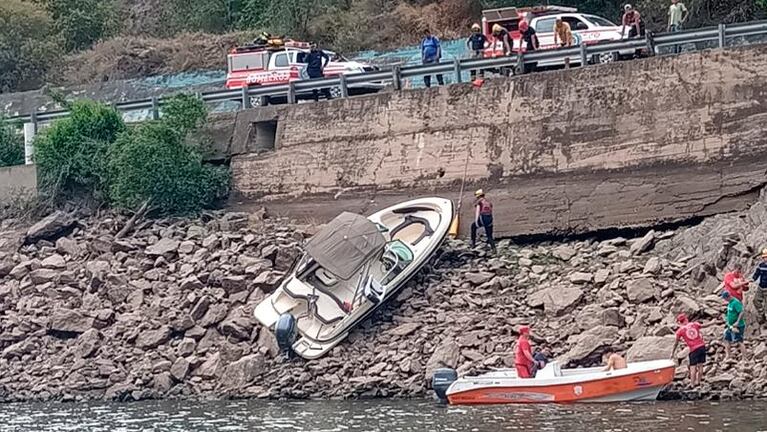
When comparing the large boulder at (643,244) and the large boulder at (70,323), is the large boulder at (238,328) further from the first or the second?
the large boulder at (643,244)

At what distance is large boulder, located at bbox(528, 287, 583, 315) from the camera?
23.6 meters

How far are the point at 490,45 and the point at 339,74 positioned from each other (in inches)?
132

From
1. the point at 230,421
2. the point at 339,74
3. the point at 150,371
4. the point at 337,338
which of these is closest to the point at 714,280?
the point at 337,338

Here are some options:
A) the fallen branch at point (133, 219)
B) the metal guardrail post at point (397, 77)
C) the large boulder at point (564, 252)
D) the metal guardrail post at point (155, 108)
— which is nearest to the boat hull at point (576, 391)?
the large boulder at point (564, 252)

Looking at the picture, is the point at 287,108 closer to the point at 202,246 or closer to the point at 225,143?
the point at 225,143

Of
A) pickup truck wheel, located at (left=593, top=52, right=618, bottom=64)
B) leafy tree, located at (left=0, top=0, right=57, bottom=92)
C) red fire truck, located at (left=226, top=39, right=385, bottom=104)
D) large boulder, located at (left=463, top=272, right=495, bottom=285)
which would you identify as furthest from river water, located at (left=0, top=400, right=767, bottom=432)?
leafy tree, located at (left=0, top=0, right=57, bottom=92)

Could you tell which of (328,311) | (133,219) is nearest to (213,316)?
(328,311)

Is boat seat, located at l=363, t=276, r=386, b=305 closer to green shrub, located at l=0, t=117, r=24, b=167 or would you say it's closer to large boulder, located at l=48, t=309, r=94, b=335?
large boulder, located at l=48, t=309, r=94, b=335

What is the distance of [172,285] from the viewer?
27234 millimetres

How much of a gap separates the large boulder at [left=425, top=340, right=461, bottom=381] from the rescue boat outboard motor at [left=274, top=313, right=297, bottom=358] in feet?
8.68

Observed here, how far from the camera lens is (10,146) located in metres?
34.3

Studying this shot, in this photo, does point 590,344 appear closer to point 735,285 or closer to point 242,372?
point 735,285

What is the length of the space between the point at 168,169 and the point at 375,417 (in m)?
11.3

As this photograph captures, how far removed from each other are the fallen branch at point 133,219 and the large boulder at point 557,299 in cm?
939
